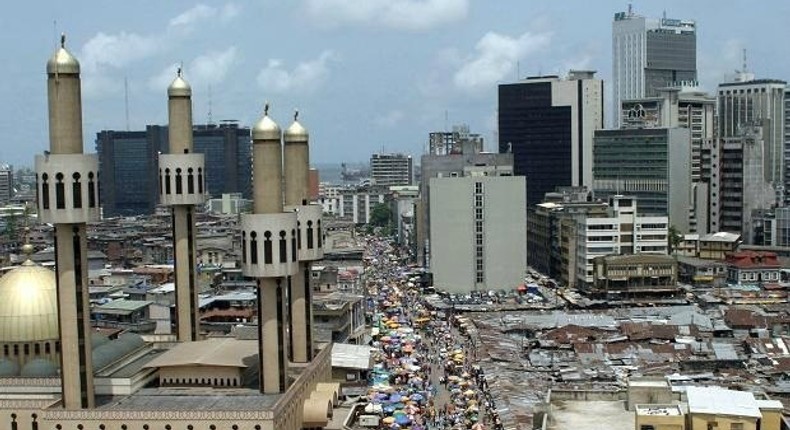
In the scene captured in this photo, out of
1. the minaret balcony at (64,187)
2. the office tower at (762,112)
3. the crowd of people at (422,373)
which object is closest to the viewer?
the minaret balcony at (64,187)

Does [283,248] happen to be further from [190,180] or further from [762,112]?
[762,112]

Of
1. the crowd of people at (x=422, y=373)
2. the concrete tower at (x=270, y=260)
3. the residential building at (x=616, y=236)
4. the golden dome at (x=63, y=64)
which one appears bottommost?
the crowd of people at (x=422, y=373)

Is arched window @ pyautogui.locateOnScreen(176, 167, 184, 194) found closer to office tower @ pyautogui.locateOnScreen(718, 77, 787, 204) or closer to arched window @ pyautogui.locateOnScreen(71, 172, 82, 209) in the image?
arched window @ pyautogui.locateOnScreen(71, 172, 82, 209)

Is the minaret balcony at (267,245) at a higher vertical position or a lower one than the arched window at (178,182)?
lower

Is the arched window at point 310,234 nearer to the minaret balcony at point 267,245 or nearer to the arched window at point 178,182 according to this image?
the arched window at point 178,182

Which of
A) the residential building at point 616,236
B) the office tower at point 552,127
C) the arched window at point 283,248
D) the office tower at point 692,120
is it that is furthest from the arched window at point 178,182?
the office tower at point 552,127

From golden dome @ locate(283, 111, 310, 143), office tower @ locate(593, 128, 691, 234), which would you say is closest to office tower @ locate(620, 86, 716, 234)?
office tower @ locate(593, 128, 691, 234)

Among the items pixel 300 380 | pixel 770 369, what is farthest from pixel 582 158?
pixel 300 380
